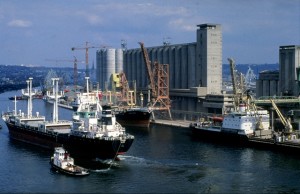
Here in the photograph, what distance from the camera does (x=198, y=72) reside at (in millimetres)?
99625

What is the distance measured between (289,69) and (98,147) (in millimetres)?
45674

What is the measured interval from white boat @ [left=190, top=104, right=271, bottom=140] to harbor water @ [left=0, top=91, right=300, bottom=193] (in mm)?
4548

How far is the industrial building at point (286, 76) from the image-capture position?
267ft

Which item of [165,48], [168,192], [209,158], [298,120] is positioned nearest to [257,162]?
[209,158]

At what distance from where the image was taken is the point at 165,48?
4464 inches

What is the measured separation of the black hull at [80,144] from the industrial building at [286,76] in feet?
136

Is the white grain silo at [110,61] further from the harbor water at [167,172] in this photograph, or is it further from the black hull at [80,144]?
the harbor water at [167,172]

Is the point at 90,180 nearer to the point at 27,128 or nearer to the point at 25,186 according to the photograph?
the point at 25,186

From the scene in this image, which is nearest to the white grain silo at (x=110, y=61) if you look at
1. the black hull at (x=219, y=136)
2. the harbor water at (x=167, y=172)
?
the black hull at (x=219, y=136)

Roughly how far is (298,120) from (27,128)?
38721 millimetres

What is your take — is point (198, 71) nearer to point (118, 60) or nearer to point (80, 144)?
point (80, 144)

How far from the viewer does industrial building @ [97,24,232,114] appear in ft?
303

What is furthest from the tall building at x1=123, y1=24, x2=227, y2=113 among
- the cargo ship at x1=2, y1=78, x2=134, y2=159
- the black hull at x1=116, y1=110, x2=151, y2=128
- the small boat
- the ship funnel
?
the small boat

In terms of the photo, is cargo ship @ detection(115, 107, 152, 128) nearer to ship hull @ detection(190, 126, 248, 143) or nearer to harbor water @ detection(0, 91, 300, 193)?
ship hull @ detection(190, 126, 248, 143)
